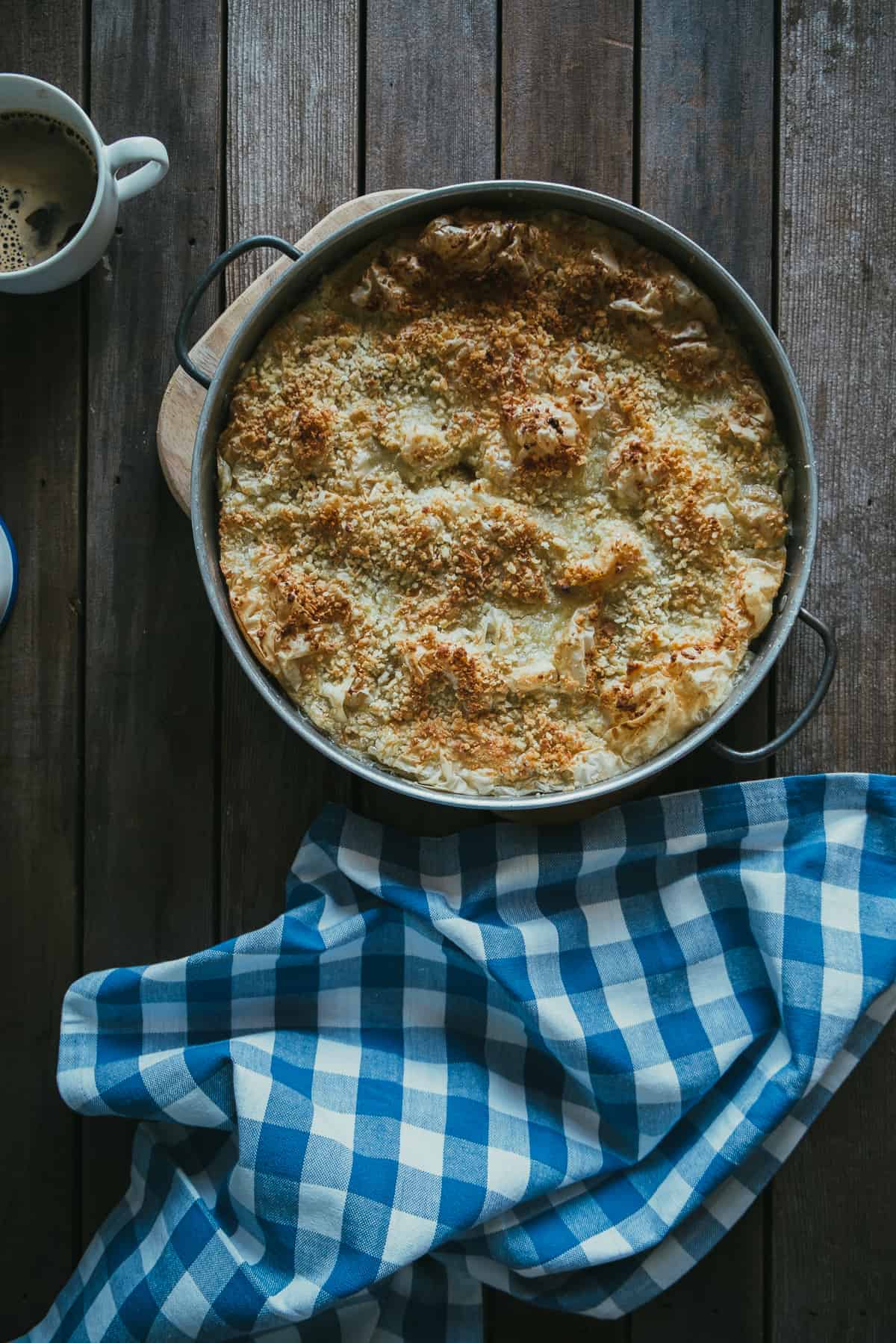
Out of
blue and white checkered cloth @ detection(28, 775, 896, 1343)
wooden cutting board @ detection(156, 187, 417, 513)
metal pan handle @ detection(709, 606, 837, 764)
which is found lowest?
blue and white checkered cloth @ detection(28, 775, 896, 1343)

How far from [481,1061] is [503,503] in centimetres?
77

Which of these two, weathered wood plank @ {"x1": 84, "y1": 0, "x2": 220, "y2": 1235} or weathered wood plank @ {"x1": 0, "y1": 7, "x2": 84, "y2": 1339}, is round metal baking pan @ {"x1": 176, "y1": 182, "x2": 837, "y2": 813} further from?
weathered wood plank @ {"x1": 0, "y1": 7, "x2": 84, "y2": 1339}

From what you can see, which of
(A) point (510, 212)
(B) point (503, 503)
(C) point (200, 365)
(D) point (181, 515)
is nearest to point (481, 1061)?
(B) point (503, 503)

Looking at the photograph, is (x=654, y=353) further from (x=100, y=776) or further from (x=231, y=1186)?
(x=231, y=1186)

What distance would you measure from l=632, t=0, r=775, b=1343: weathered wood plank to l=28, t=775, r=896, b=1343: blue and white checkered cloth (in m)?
0.15

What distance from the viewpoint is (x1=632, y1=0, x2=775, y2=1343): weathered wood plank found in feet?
4.70

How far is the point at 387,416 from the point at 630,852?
26.2 inches

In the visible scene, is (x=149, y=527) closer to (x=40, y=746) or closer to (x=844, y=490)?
(x=40, y=746)

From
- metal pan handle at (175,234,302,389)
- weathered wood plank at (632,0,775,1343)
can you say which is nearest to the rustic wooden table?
weathered wood plank at (632,0,775,1343)

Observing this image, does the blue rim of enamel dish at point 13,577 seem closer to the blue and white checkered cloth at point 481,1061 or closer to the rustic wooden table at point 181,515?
the rustic wooden table at point 181,515

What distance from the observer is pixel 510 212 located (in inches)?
50.4

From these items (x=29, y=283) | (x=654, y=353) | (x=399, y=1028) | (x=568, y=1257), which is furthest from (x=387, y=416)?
(x=568, y=1257)

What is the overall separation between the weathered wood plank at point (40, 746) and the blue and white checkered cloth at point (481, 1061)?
0.32 ft

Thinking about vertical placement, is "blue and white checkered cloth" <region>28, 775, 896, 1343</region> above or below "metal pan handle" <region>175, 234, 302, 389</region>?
below
